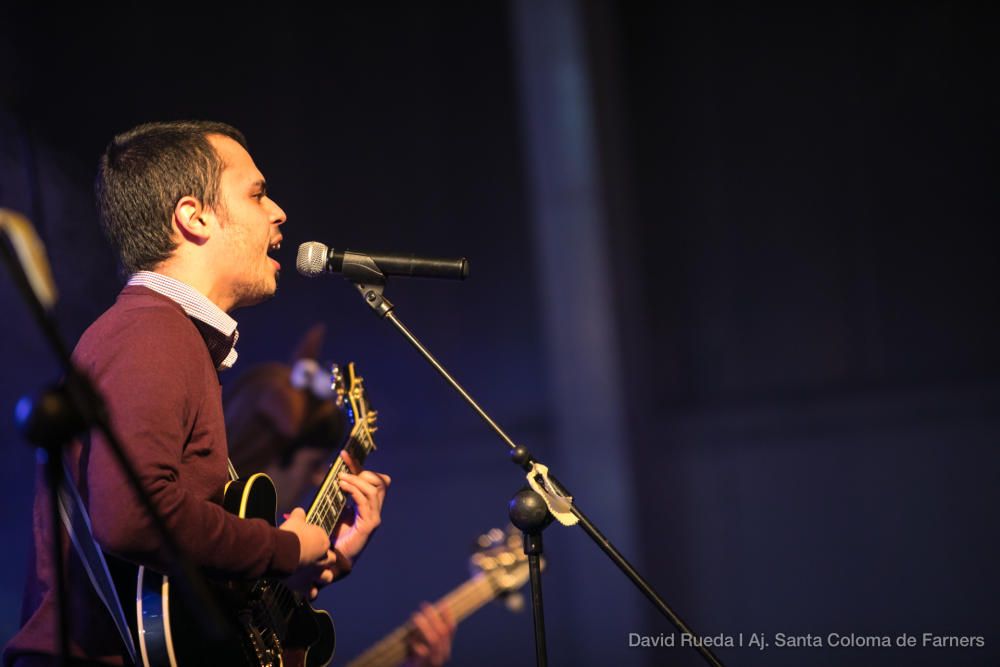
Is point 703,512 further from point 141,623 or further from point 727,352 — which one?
point 141,623

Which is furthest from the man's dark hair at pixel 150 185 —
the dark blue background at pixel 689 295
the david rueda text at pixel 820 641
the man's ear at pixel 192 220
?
the david rueda text at pixel 820 641

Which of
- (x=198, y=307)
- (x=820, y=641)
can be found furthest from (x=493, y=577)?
(x=820, y=641)

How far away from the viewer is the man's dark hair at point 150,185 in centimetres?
206

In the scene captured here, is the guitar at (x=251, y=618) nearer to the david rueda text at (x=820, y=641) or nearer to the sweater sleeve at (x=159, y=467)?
the sweater sleeve at (x=159, y=467)

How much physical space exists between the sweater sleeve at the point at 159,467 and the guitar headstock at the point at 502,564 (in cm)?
141

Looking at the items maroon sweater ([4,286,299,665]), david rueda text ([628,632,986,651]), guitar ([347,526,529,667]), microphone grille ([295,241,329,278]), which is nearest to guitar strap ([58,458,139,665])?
maroon sweater ([4,286,299,665])

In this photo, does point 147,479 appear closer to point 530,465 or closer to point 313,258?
point 313,258

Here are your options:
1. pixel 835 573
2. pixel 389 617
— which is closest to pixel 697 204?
pixel 835 573

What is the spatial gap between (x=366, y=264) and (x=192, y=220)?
1.19 feet

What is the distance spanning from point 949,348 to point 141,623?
171 inches

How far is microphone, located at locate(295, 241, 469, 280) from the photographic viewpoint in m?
2.10

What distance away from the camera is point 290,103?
4934 mm

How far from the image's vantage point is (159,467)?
167 cm

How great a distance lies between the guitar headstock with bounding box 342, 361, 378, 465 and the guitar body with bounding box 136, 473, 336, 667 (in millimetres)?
424
